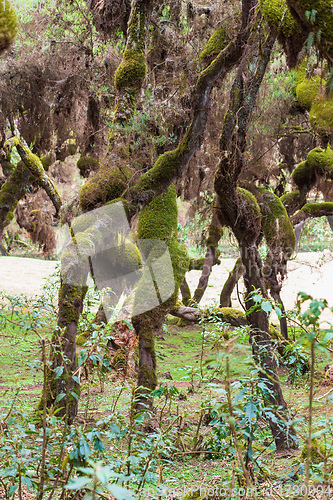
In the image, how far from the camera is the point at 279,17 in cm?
416

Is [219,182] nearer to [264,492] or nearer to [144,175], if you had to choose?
[144,175]

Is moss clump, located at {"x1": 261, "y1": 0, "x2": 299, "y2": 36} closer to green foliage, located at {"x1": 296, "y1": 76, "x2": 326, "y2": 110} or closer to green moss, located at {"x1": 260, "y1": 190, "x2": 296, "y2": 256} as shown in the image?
green foliage, located at {"x1": 296, "y1": 76, "x2": 326, "y2": 110}

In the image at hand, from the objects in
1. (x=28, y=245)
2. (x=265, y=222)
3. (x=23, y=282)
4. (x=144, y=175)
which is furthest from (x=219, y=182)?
(x=28, y=245)

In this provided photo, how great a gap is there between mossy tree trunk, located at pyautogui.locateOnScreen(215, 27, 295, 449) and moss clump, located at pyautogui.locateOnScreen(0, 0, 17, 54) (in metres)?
3.71

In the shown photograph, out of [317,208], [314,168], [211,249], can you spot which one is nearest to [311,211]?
[317,208]

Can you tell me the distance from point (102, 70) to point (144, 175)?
3682mm

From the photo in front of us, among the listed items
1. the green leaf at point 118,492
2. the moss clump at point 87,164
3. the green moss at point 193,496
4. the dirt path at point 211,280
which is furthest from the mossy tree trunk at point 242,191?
the dirt path at point 211,280

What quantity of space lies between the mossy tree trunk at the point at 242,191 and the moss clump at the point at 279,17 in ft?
1.10

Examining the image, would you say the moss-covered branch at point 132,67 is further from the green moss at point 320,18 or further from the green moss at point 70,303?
the green moss at point 320,18

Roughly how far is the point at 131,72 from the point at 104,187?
1596 millimetres

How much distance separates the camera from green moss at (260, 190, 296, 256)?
898 cm

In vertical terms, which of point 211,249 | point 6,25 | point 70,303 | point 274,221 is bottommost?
point 211,249

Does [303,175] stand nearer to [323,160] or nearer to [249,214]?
[323,160]

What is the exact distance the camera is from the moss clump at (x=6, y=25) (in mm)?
1217
